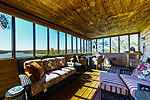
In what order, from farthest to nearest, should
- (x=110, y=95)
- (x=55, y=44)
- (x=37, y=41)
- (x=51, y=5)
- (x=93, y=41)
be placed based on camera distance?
(x=93, y=41), (x=55, y=44), (x=37, y=41), (x=51, y=5), (x=110, y=95)

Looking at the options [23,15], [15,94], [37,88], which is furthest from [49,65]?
[23,15]

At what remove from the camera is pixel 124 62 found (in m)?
5.93

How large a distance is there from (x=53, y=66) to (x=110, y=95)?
88.0 inches

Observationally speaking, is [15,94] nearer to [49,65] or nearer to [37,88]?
[37,88]

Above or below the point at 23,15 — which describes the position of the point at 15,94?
below

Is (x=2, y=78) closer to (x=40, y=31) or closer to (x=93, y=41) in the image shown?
(x=40, y=31)

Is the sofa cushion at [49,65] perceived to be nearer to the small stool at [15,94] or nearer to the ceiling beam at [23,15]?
the small stool at [15,94]

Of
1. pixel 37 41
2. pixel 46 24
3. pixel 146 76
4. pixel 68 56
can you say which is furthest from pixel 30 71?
pixel 146 76

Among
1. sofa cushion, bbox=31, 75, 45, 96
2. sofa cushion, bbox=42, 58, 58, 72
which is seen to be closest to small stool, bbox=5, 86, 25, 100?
sofa cushion, bbox=31, 75, 45, 96

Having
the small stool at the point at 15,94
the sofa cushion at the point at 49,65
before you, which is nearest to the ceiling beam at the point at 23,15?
the sofa cushion at the point at 49,65

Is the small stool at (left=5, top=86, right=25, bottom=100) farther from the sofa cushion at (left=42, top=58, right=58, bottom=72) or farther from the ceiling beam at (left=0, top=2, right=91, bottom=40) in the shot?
the ceiling beam at (left=0, top=2, right=91, bottom=40)

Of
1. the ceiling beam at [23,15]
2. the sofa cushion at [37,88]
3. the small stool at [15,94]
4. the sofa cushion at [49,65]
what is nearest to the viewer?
the small stool at [15,94]

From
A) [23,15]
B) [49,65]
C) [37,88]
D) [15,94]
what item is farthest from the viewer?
[49,65]

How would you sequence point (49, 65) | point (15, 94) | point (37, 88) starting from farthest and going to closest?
point (49, 65) → point (37, 88) → point (15, 94)
